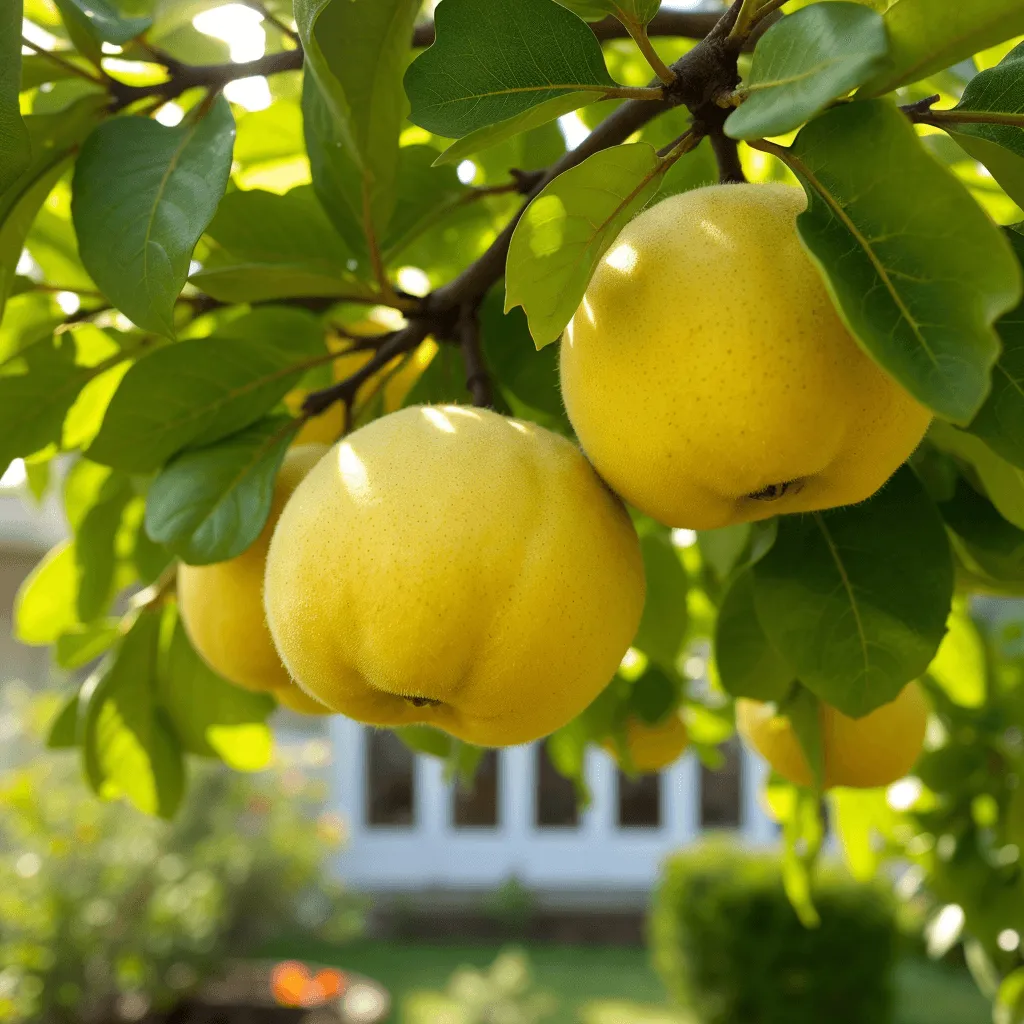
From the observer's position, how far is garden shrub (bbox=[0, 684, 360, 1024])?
146 inches

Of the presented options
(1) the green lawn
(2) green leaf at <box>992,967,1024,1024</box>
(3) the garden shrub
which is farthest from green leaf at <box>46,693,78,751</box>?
(1) the green lawn

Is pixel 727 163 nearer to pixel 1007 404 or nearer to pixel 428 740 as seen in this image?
pixel 1007 404

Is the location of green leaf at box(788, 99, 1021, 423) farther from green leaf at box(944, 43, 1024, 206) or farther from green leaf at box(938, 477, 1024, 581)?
green leaf at box(938, 477, 1024, 581)

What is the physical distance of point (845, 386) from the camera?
0.49m

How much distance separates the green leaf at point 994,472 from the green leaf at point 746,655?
20 centimetres

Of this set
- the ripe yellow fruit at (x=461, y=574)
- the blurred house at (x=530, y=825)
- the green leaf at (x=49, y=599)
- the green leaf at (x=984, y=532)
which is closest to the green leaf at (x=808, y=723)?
the green leaf at (x=984, y=532)

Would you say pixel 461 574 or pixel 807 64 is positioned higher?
pixel 807 64

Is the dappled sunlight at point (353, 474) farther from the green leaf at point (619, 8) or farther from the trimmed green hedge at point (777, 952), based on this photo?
the trimmed green hedge at point (777, 952)

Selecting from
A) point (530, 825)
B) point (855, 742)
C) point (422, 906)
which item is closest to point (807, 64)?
point (855, 742)

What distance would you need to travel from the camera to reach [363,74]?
0.62 metres

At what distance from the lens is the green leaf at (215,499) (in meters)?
0.72

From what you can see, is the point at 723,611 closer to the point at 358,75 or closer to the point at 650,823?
the point at 358,75

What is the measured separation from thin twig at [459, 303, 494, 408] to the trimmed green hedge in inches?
175

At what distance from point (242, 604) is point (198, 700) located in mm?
345
